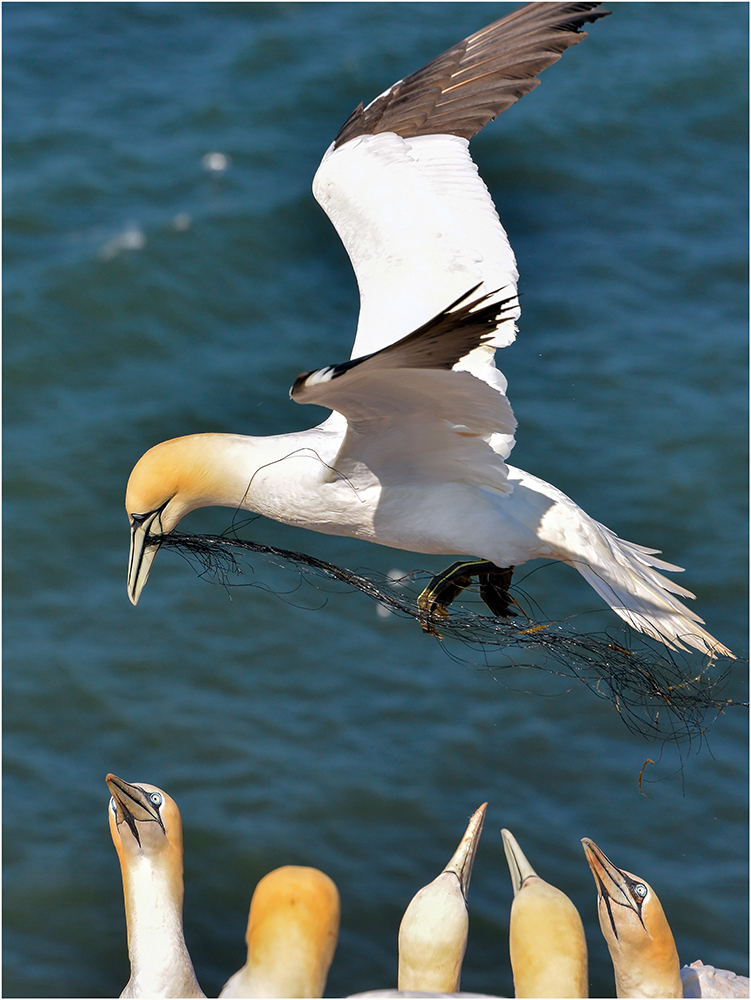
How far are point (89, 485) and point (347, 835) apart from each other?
331 centimetres

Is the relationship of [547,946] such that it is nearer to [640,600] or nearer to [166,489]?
[640,600]

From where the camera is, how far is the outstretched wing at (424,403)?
3039 millimetres

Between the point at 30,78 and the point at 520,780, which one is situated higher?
the point at 30,78

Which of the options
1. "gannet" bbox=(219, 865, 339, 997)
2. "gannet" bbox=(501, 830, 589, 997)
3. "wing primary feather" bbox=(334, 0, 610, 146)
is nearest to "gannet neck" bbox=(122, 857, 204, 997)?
"gannet" bbox=(219, 865, 339, 997)

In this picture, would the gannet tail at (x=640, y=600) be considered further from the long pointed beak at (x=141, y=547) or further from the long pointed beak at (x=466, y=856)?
the long pointed beak at (x=466, y=856)

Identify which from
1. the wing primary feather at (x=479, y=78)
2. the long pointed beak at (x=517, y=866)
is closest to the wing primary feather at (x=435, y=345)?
the wing primary feather at (x=479, y=78)

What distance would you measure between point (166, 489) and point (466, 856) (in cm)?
268

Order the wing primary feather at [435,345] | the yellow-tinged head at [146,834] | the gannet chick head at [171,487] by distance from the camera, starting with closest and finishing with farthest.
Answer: the wing primary feather at [435,345] → the gannet chick head at [171,487] → the yellow-tinged head at [146,834]

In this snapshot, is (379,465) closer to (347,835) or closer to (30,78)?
(347,835)

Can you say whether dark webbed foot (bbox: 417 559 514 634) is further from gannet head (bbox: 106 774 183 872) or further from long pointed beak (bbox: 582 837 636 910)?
gannet head (bbox: 106 774 183 872)

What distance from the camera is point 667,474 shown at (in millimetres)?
8227

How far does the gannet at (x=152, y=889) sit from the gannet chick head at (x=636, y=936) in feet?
6.40

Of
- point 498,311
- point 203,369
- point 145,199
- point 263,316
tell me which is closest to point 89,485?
point 203,369

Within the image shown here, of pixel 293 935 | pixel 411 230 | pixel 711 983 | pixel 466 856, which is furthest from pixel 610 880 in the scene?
pixel 411 230
